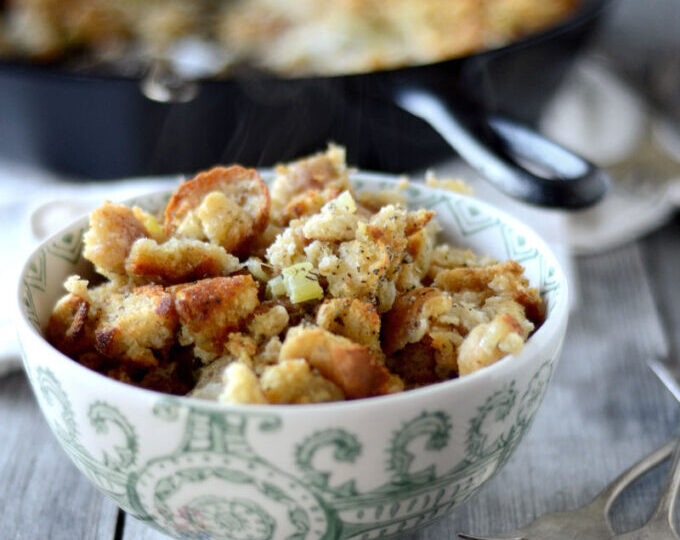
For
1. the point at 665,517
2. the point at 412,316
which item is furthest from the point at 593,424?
the point at 412,316

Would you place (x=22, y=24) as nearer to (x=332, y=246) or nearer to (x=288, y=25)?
(x=288, y=25)

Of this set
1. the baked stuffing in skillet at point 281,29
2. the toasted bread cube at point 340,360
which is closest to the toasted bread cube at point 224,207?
the toasted bread cube at point 340,360

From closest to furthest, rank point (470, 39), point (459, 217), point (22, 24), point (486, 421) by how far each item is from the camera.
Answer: point (486, 421) < point (459, 217) < point (470, 39) < point (22, 24)

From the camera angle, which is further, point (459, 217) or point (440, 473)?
point (459, 217)

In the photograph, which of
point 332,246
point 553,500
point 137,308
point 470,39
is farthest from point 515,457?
point 470,39

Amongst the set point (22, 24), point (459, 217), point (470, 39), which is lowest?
point (22, 24)

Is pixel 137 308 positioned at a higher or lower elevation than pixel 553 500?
higher

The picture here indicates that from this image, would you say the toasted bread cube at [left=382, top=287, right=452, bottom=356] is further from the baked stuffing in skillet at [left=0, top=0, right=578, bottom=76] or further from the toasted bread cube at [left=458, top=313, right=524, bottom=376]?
the baked stuffing in skillet at [left=0, top=0, right=578, bottom=76]
